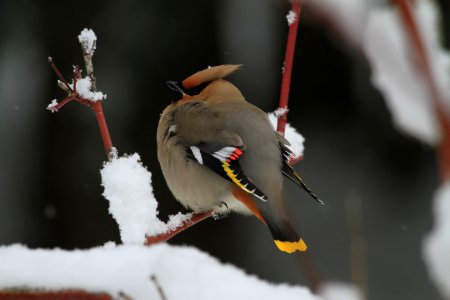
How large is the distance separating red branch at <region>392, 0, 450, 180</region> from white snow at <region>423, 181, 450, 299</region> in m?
0.02

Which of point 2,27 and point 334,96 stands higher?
point 2,27

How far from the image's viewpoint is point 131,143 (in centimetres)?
696

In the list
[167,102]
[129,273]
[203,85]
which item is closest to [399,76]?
[129,273]

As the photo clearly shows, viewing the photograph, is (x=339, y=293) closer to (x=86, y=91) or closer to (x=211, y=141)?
(x=86, y=91)

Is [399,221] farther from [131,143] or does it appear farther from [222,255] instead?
[131,143]

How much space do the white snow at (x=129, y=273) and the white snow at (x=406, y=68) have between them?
0.49 metres

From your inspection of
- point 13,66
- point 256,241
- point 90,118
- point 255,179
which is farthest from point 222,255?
point 255,179

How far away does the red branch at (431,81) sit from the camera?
484 mm

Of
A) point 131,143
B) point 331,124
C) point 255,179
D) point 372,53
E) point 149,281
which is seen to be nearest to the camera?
point 372,53

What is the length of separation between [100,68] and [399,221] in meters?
3.41

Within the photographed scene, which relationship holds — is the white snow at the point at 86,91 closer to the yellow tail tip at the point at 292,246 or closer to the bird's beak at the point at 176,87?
the yellow tail tip at the point at 292,246

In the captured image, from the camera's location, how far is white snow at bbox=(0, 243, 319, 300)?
973 mm

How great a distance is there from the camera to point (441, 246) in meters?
0.48

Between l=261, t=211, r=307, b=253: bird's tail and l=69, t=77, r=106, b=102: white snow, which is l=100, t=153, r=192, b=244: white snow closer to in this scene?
l=69, t=77, r=106, b=102: white snow
